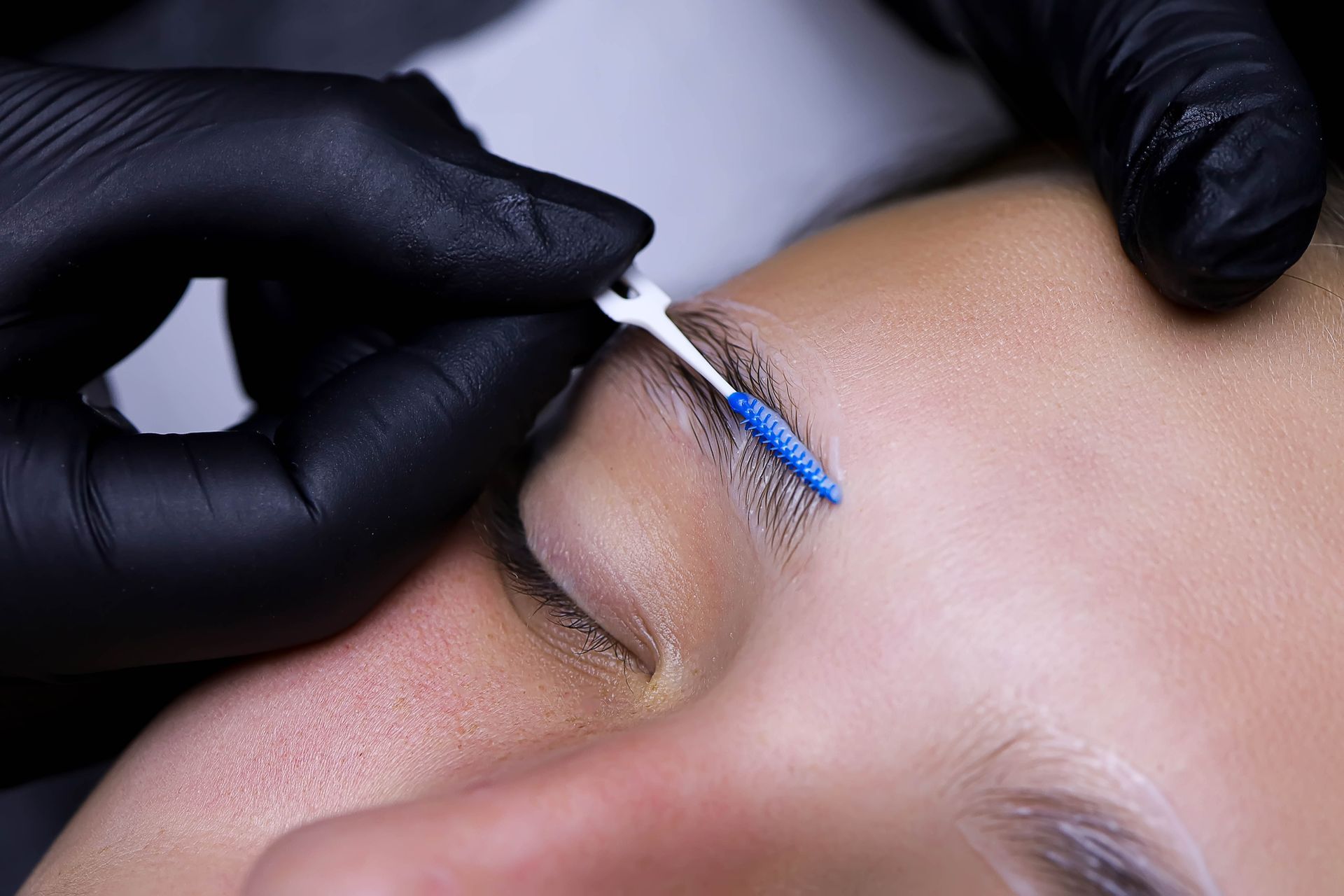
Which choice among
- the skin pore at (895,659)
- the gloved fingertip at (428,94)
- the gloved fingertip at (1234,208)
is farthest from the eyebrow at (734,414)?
the gloved fingertip at (428,94)

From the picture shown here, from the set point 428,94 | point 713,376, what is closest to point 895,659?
point 713,376

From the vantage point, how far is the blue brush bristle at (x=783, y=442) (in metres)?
0.66

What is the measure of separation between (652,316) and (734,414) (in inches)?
5.4

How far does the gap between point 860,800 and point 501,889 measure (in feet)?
0.82

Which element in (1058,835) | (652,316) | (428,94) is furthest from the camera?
(428,94)

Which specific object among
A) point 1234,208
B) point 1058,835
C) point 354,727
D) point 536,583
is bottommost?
point 354,727

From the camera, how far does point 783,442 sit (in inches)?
27.0

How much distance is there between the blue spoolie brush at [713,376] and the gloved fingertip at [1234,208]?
292mm

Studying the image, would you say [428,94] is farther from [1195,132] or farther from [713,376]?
[1195,132]

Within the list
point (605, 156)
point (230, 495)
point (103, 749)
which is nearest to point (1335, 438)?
point (230, 495)

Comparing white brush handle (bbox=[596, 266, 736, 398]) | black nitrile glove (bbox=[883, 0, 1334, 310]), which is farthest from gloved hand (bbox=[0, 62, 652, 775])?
black nitrile glove (bbox=[883, 0, 1334, 310])

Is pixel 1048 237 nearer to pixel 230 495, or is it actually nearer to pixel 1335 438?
pixel 1335 438

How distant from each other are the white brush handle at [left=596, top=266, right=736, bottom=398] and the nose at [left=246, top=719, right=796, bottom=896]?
0.27 meters

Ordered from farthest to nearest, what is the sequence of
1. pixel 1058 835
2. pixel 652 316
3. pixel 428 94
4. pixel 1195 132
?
pixel 428 94 < pixel 652 316 < pixel 1195 132 < pixel 1058 835
